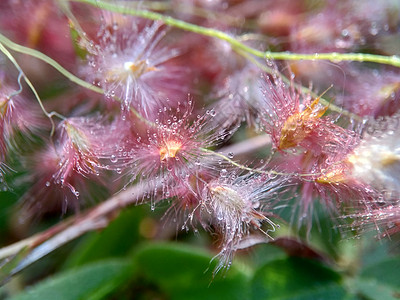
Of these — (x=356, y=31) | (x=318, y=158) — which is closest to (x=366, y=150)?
(x=318, y=158)

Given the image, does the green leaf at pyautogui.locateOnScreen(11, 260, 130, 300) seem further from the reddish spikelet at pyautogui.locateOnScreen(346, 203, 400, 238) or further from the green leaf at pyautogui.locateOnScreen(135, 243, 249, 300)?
the reddish spikelet at pyautogui.locateOnScreen(346, 203, 400, 238)

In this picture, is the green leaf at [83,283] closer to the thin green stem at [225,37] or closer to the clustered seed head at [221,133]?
the clustered seed head at [221,133]

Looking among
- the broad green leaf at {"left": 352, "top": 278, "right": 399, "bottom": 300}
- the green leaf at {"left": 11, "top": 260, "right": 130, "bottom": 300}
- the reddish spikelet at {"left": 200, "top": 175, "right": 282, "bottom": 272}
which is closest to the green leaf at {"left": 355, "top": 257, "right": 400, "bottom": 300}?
the broad green leaf at {"left": 352, "top": 278, "right": 399, "bottom": 300}

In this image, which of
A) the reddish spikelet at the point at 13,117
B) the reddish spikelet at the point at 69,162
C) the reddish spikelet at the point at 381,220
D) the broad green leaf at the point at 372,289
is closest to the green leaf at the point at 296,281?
the broad green leaf at the point at 372,289

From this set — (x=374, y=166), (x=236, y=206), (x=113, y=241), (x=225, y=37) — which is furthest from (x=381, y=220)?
(x=113, y=241)

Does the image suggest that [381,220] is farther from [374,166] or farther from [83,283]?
[83,283]

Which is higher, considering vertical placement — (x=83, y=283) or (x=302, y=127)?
(x=302, y=127)

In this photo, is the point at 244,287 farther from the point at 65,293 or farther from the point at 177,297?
the point at 65,293
